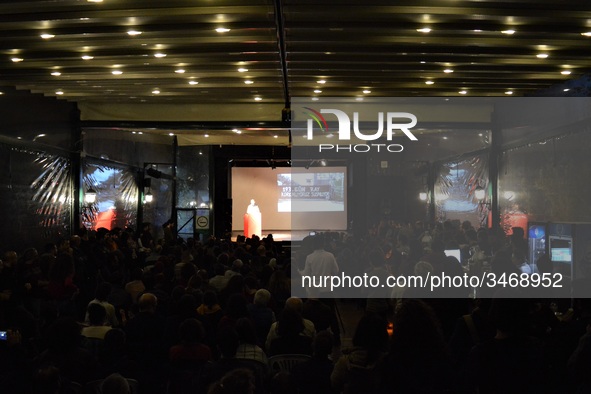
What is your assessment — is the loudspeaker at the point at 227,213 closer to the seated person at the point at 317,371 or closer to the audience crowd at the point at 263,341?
the audience crowd at the point at 263,341

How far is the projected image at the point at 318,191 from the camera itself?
21672 mm

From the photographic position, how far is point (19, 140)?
451 inches

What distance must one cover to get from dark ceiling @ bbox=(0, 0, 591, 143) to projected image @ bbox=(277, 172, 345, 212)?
8.67m

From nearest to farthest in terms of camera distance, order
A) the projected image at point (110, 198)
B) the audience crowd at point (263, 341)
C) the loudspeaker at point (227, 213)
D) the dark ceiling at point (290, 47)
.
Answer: the audience crowd at point (263, 341) → the dark ceiling at point (290, 47) → the projected image at point (110, 198) → the loudspeaker at point (227, 213)

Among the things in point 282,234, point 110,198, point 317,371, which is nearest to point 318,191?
point 282,234

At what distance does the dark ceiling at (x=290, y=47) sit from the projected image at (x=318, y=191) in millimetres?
8673

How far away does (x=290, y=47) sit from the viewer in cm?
915

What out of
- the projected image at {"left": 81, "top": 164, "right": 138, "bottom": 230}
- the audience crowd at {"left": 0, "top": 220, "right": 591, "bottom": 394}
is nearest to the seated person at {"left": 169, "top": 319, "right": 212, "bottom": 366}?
the audience crowd at {"left": 0, "top": 220, "right": 591, "bottom": 394}

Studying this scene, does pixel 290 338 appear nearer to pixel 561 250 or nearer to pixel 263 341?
pixel 263 341

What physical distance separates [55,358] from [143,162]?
1408 cm

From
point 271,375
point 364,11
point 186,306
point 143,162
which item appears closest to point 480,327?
point 271,375

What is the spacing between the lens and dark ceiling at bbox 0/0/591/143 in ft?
24.7

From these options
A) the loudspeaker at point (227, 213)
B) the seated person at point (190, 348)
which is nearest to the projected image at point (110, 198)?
the loudspeaker at point (227, 213)

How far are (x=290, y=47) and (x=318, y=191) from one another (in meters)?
12.7
